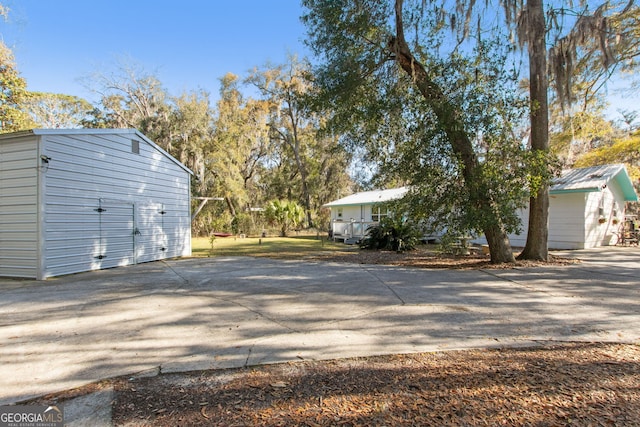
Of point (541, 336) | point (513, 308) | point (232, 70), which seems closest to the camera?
point (541, 336)

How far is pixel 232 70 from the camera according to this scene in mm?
29484

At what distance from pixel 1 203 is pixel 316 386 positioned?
9808 millimetres

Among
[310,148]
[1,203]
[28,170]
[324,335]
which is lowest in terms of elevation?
[324,335]

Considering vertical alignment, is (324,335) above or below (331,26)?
below

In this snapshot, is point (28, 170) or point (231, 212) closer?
point (28, 170)

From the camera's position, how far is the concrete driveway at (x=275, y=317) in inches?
125

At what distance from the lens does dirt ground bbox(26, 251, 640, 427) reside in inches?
82.3

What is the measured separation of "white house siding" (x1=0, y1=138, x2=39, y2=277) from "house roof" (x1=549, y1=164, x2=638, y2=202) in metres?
16.4

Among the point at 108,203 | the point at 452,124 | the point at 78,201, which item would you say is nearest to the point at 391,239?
the point at 452,124

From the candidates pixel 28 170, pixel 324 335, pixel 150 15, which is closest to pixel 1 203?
pixel 28 170

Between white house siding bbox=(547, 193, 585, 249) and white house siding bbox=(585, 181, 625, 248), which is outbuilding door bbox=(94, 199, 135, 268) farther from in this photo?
white house siding bbox=(585, 181, 625, 248)

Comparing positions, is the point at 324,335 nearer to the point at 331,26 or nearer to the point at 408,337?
the point at 408,337

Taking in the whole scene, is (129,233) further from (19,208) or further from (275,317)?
(275,317)

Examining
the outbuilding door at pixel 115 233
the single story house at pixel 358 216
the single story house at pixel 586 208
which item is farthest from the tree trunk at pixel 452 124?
the single story house at pixel 358 216
